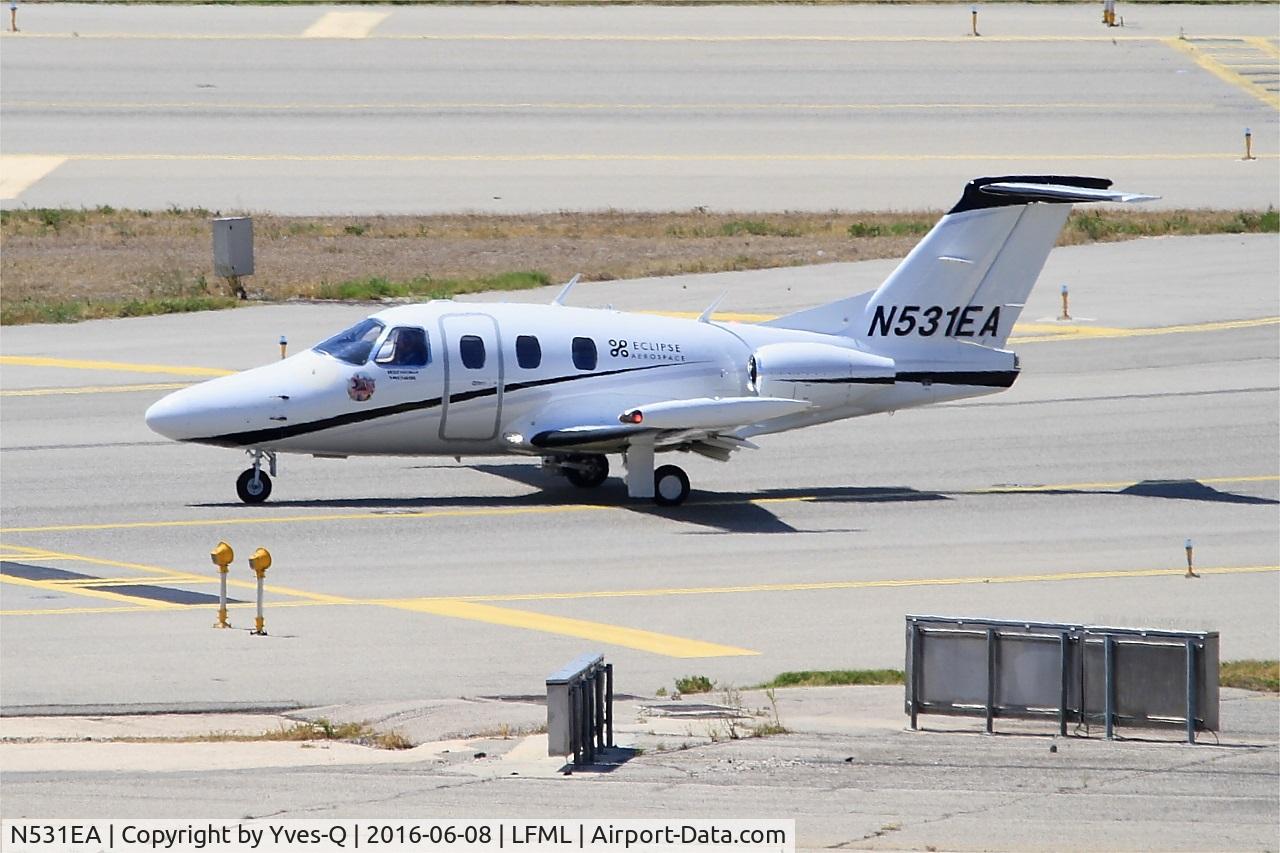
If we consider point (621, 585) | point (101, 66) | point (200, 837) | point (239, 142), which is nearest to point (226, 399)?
point (621, 585)

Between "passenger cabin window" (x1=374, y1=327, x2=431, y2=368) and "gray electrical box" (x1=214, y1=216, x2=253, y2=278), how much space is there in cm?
1751

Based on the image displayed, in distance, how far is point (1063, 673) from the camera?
19.0 meters

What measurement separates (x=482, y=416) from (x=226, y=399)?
360 cm

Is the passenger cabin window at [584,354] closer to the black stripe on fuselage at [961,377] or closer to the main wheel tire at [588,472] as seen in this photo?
the main wheel tire at [588,472]

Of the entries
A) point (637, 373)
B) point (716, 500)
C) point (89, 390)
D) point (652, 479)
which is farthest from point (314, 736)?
point (89, 390)

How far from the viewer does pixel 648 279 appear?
157ft

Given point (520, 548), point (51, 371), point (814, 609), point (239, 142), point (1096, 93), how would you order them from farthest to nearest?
point (1096, 93) < point (239, 142) < point (51, 371) < point (520, 548) < point (814, 609)

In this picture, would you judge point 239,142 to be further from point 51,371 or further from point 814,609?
point 814,609

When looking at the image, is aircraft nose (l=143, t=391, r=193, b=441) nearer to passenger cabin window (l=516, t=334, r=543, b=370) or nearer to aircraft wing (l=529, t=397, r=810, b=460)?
passenger cabin window (l=516, t=334, r=543, b=370)

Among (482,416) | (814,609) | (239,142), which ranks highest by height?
(239,142)

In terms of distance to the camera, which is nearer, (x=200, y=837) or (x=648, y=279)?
(x=200, y=837)

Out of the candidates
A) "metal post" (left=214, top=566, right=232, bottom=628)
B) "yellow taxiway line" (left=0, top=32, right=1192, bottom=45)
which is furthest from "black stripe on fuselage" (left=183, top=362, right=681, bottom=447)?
"yellow taxiway line" (left=0, top=32, right=1192, bottom=45)

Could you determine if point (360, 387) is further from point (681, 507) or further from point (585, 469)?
point (681, 507)
